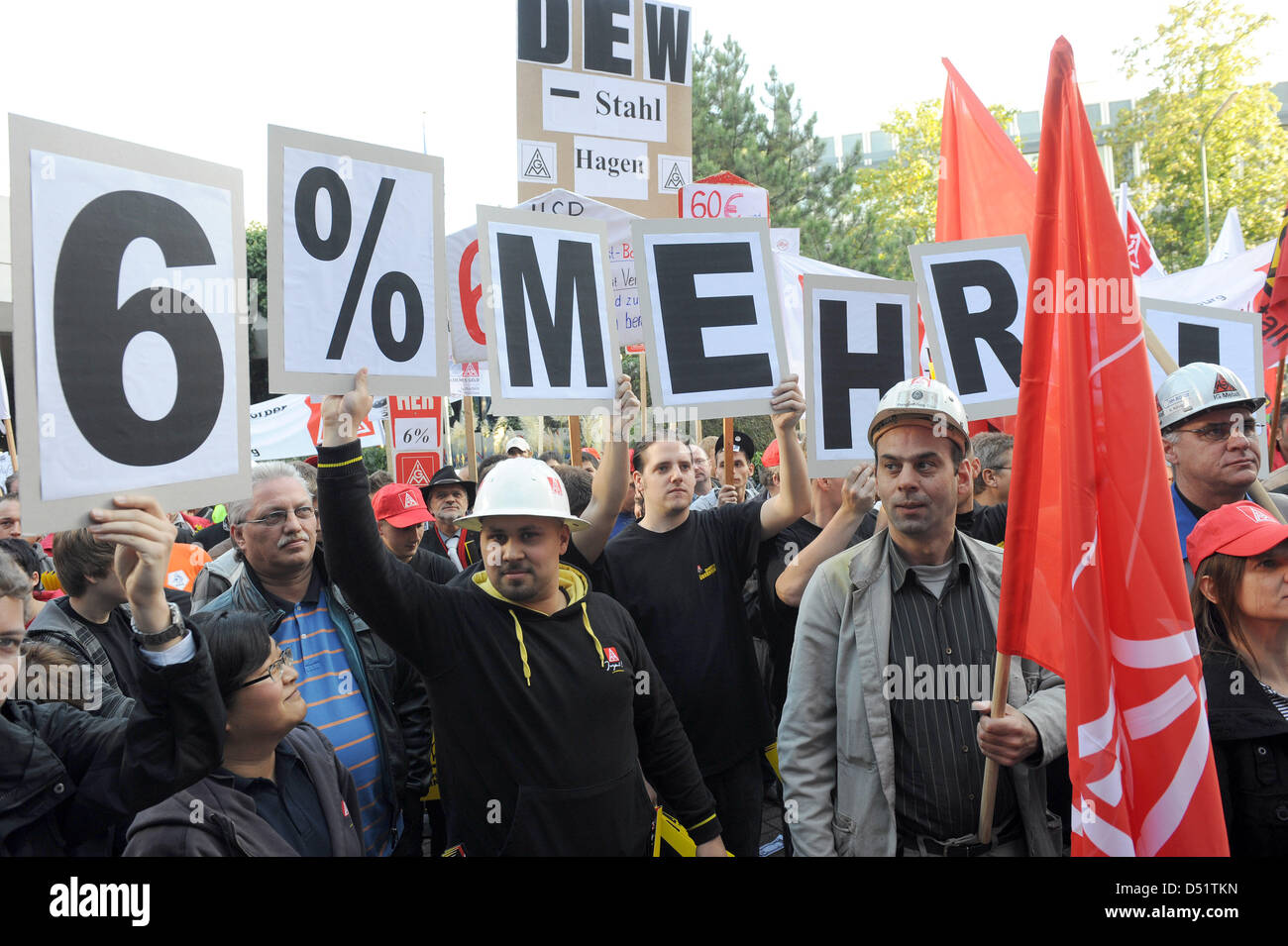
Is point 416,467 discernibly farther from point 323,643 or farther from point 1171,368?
point 1171,368

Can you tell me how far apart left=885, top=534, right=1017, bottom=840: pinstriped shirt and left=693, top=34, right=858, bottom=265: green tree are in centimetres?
2917

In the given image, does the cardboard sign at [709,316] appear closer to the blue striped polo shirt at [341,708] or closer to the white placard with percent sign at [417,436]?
the blue striped polo shirt at [341,708]

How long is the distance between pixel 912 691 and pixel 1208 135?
29770mm

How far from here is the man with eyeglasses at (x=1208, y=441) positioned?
3736mm

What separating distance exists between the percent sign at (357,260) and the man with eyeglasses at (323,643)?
0.67m

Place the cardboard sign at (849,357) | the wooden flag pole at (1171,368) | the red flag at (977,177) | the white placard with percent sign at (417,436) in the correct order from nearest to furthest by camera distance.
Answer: the wooden flag pole at (1171,368)
the cardboard sign at (849,357)
the red flag at (977,177)
the white placard with percent sign at (417,436)

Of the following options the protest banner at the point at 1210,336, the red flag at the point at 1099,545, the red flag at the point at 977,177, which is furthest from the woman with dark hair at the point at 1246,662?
the red flag at the point at 977,177

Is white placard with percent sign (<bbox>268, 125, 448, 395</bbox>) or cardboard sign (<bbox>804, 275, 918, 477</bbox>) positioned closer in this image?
white placard with percent sign (<bbox>268, 125, 448, 395</bbox>)

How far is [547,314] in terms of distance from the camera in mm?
4102

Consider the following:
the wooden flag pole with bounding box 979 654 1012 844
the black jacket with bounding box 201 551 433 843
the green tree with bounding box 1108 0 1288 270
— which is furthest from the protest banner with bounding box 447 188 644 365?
the green tree with bounding box 1108 0 1288 270

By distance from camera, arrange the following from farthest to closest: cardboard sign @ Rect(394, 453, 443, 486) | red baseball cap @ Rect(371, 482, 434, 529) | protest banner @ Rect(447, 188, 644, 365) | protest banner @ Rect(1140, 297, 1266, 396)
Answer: cardboard sign @ Rect(394, 453, 443, 486), protest banner @ Rect(447, 188, 644, 365), red baseball cap @ Rect(371, 482, 434, 529), protest banner @ Rect(1140, 297, 1266, 396)

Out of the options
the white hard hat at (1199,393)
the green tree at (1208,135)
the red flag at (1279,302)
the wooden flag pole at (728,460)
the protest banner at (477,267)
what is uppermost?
the green tree at (1208,135)

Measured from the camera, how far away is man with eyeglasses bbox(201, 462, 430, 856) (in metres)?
3.33

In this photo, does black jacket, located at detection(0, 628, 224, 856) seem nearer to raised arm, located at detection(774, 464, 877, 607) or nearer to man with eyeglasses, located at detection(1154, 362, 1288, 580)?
raised arm, located at detection(774, 464, 877, 607)
